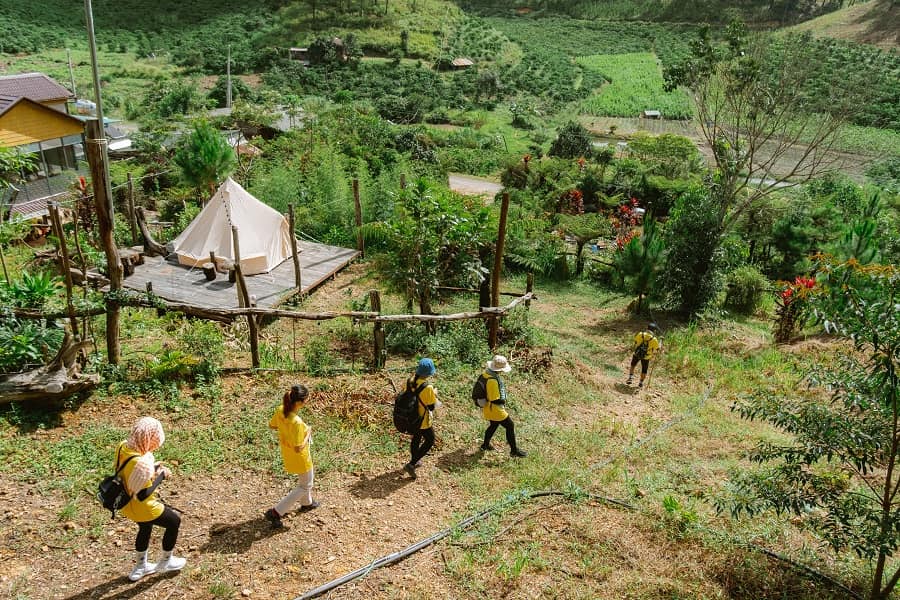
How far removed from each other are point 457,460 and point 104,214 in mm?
4814

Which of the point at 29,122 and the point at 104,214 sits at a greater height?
the point at 104,214

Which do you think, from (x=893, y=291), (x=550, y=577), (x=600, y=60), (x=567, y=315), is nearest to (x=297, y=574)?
(x=550, y=577)

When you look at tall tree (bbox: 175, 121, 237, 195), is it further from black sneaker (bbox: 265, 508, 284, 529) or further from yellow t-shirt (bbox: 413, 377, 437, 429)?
black sneaker (bbox: 265, 508, 284, 529)

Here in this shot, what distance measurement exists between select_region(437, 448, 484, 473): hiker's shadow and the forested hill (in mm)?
57959

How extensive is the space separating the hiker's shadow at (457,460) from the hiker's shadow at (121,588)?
9.84 feet

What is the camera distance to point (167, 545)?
482cm

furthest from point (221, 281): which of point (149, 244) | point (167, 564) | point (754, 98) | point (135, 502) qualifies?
point (754, 98)

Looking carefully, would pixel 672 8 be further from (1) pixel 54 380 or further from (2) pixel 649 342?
(1) pixel 54 380

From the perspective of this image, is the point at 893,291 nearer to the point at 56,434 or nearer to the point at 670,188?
the point at 56,434

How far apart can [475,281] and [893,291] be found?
862cm

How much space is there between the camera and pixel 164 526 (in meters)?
4.74

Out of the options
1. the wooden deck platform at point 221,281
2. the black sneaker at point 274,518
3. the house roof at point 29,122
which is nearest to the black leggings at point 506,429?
the black sneaker at point 274,518

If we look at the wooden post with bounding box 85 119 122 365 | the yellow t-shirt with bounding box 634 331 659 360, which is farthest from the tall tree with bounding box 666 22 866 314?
the wooden post with bounding box 85 119 122 365

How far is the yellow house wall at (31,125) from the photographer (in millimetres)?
16344
